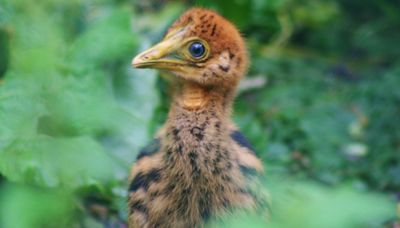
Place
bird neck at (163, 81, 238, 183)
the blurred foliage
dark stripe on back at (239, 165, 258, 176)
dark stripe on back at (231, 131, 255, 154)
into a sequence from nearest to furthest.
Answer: the blurred foliage
bird neck at (163, 81, 238, 183)
dark stripe on back at (239, 165, 258, 176)
dark stripe on back at (231, 131, 255, 154)

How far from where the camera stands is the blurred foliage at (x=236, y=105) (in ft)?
8.61

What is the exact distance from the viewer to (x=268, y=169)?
468 cm

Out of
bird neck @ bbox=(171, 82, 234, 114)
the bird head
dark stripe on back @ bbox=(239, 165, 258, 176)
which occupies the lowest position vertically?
dark stripe on back @ bbox=(239, 165, 258, 176)

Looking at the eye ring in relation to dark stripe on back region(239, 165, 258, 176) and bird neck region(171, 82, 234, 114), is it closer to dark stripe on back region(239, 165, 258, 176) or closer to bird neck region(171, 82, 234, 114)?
bird neck region(171, 82, 234, 114)

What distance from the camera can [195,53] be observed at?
126 inches

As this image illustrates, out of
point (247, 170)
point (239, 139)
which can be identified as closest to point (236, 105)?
point (239, 139)

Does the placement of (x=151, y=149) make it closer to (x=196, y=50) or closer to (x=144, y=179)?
(x=144, y=179)

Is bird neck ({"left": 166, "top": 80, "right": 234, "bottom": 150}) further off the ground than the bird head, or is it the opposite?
the bird head

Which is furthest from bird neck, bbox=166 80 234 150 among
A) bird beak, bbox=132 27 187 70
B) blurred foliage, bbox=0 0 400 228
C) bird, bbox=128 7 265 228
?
blurred foliage, bbox=0 0 400 228

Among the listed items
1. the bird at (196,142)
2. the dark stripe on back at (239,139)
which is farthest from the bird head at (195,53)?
the dark stripe on back at (239,139)

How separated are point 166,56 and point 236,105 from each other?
7.98ft

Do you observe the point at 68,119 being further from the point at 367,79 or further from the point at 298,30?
the point at 298,30

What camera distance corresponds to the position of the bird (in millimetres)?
3115

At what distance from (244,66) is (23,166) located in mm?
1058
